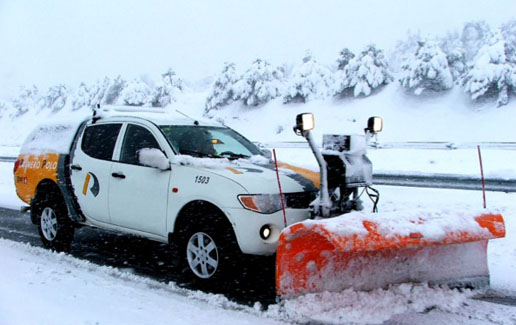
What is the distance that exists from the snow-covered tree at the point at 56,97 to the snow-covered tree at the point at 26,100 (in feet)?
8.49

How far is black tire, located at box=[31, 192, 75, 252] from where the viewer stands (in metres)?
6.18

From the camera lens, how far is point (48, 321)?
141 inches

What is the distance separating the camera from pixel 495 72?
2892cm

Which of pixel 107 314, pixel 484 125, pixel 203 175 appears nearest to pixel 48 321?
pixel 107 314

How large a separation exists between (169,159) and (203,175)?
53 centimetres

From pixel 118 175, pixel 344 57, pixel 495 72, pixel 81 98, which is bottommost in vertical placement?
pixel 118 175

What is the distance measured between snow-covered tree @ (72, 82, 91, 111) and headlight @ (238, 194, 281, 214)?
46.1 m

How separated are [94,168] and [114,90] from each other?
141 feet

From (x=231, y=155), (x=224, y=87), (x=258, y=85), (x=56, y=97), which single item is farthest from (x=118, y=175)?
(x=56, y=97)

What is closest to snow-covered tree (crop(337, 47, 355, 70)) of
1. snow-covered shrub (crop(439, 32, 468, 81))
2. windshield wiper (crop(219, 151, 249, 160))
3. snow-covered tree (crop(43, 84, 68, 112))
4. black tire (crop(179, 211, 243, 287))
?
snow-covered shrub (crop(439, 32, 468, 81))

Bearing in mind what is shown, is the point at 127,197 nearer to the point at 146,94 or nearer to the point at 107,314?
the point at 107,314

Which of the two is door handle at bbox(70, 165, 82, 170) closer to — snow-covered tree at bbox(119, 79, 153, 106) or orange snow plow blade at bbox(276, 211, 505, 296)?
orange snow plow blade at bbox(276, 211, 505, 296)

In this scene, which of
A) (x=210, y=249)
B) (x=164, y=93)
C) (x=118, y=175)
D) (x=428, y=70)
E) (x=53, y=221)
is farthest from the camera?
(x=164, y=93)

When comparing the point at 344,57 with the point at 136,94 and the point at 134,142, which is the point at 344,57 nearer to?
the point at 136,94
